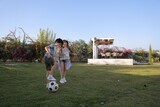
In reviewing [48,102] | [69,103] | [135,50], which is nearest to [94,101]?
[69,103]

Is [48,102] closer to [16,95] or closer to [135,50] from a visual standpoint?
[16,95]

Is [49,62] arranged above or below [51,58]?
below

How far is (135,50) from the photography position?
4488 centimetres

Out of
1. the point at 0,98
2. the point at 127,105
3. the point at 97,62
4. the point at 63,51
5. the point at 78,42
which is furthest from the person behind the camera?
the point at 78,42

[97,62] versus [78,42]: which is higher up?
[78,42]

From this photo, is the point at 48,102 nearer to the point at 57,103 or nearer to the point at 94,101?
the point at 57,103

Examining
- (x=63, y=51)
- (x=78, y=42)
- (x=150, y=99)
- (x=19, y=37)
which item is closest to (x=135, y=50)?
(x=78, y=42)

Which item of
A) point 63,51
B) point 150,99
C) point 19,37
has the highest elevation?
point 19,37

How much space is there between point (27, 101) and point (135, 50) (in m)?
41.7

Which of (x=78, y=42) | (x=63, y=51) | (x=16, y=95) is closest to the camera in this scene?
(x=16, y=95)

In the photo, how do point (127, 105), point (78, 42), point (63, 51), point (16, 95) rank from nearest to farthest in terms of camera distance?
point (127, 105), point (16, 95), point (63, 51), point (78, 42)

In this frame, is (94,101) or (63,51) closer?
(94,101)

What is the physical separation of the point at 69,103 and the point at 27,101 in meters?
0.78

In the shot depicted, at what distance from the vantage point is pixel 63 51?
8.30 metres
